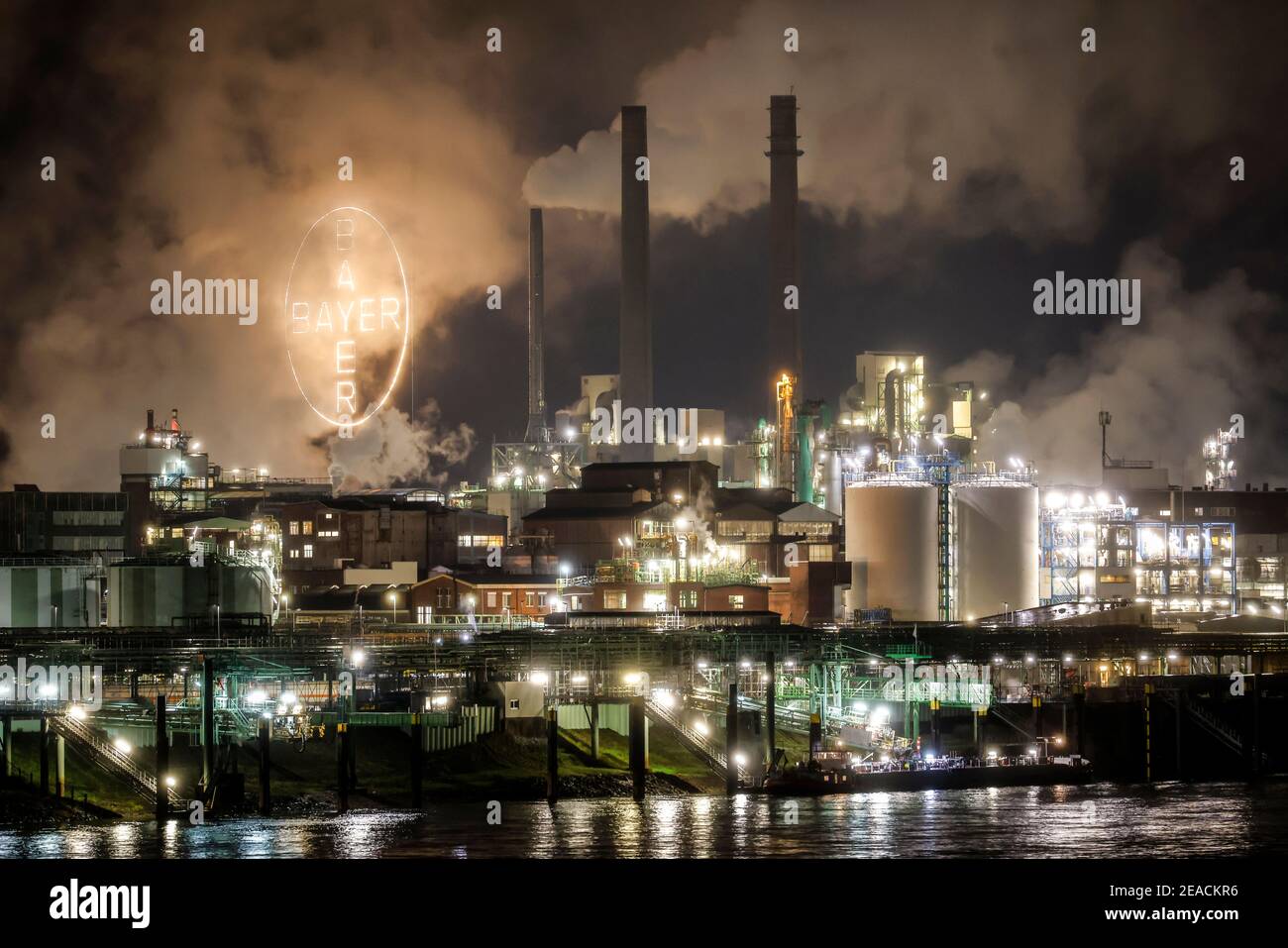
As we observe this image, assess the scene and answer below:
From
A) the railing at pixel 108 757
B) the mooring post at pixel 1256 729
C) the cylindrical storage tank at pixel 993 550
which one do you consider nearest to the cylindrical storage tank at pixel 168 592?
the railing at pixel 108 757

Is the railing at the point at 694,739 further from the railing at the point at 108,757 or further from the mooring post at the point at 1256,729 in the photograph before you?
the mooring post at the point at 1256,729

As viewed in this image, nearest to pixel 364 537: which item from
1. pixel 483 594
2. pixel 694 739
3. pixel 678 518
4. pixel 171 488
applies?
pixel 171 488

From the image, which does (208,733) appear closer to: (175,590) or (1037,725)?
(175,590)

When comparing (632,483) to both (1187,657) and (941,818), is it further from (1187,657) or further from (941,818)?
(941,818)

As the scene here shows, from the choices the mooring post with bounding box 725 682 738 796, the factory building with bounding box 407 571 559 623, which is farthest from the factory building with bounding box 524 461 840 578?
the mooring post with bounding box 725 682 738 796
